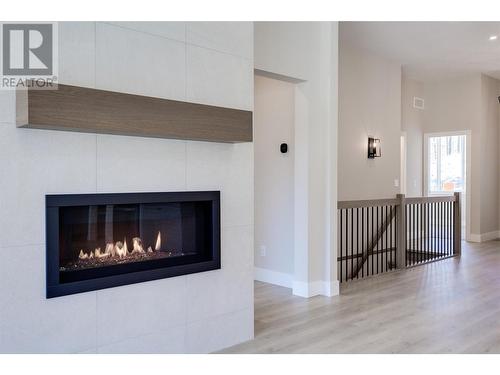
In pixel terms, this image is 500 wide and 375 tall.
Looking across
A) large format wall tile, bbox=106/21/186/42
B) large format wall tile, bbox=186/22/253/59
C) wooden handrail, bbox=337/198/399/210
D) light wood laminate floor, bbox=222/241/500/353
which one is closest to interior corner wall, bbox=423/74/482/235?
light wood laminate floor, bbox=222/241/500/353

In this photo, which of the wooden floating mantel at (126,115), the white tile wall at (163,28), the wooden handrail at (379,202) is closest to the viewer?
the wooden floating mantel at (126,115)

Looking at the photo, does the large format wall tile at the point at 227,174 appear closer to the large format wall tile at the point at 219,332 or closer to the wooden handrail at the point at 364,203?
the large format wall tile at the point at 219,332

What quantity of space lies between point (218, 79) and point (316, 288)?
256 centimetres

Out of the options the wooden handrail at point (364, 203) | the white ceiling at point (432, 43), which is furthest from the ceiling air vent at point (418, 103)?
the wooden handrail at point (364, 203)

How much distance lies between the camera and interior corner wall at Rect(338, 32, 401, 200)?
6277 mm

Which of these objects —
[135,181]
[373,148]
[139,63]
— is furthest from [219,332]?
[373,148]

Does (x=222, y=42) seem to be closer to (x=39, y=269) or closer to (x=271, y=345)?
(x=39, y=269)

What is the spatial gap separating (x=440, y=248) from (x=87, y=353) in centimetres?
609

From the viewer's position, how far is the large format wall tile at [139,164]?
2.50 meters

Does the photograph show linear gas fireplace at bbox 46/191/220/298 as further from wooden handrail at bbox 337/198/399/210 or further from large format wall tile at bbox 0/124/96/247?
wooden handrail at bbox 337/198/399/210

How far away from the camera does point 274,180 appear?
519cm

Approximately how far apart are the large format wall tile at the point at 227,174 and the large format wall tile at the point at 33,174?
2.47ft

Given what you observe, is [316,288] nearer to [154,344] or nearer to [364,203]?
[364,203]
